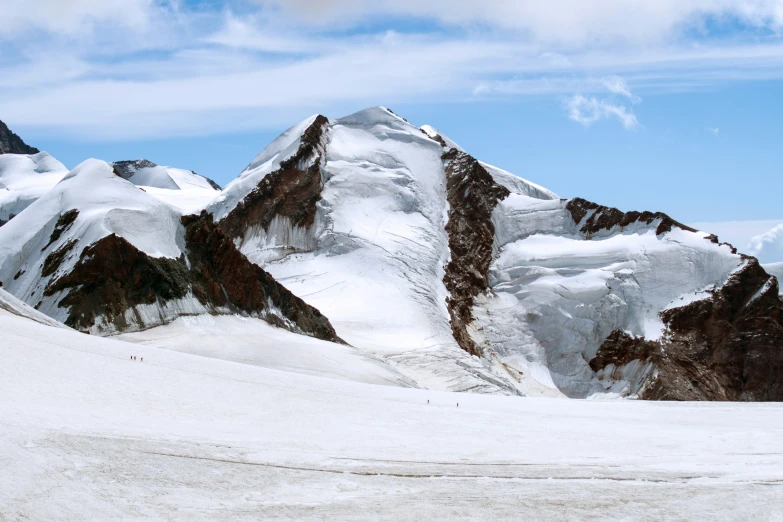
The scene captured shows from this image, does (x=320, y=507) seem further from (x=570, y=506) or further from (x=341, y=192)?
(x=341, y=192)

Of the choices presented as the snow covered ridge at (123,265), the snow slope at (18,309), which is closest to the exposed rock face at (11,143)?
the snow covered ridge at (123,265)

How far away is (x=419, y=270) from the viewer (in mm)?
64750

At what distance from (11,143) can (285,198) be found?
82.2m

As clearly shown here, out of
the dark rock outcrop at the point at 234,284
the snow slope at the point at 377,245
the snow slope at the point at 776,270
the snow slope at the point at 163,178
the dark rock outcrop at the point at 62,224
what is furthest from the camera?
the snow slope at the point at 163,178

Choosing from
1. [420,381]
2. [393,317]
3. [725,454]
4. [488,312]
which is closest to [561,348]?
[488,312]

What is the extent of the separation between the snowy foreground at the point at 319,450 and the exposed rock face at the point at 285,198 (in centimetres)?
4106

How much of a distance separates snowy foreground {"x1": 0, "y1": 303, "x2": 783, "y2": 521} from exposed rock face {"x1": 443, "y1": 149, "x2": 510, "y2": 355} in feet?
114

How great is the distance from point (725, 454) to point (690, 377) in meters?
42.3

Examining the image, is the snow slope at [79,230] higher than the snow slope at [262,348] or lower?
higher

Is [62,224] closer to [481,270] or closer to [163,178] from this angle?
[481,270]

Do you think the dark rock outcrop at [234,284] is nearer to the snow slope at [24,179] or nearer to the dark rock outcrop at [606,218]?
the dark rock outcrop at [606,218]

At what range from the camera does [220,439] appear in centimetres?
1705

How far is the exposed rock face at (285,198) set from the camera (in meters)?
68.9

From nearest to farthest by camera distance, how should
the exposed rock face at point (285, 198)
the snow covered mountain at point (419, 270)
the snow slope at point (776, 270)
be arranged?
the snow covered mountain at point (419, 270), the snow slope at point (776, 270), the exposed rock face at point (285, 198)
